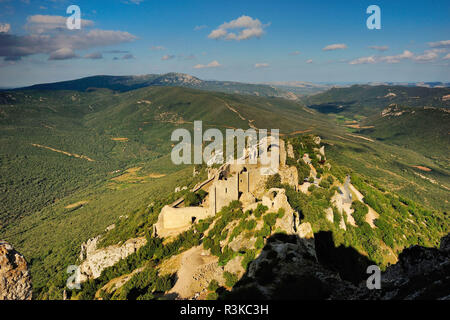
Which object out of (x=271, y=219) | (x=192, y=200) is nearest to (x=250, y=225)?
(x=271, y=219)

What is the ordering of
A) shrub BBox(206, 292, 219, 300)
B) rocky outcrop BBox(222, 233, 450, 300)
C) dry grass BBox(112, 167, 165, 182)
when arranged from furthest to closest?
dry grass BBox(112, 167, 165, 182), shrub BBox(206, 292, 219, 300), rocky outcrop BBox(222, 233, 450, 300)

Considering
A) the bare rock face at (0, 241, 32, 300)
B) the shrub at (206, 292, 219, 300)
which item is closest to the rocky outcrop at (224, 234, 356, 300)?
the shrub at (206, 292, 219, 300)

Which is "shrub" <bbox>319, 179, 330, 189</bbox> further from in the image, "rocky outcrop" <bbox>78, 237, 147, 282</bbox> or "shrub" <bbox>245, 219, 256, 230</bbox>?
"rocky outcrop" <bbox>78, 237, 147, 282</bbox>

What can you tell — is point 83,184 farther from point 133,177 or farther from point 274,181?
point 274,181

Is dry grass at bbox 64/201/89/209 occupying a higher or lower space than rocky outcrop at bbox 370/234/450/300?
lower
